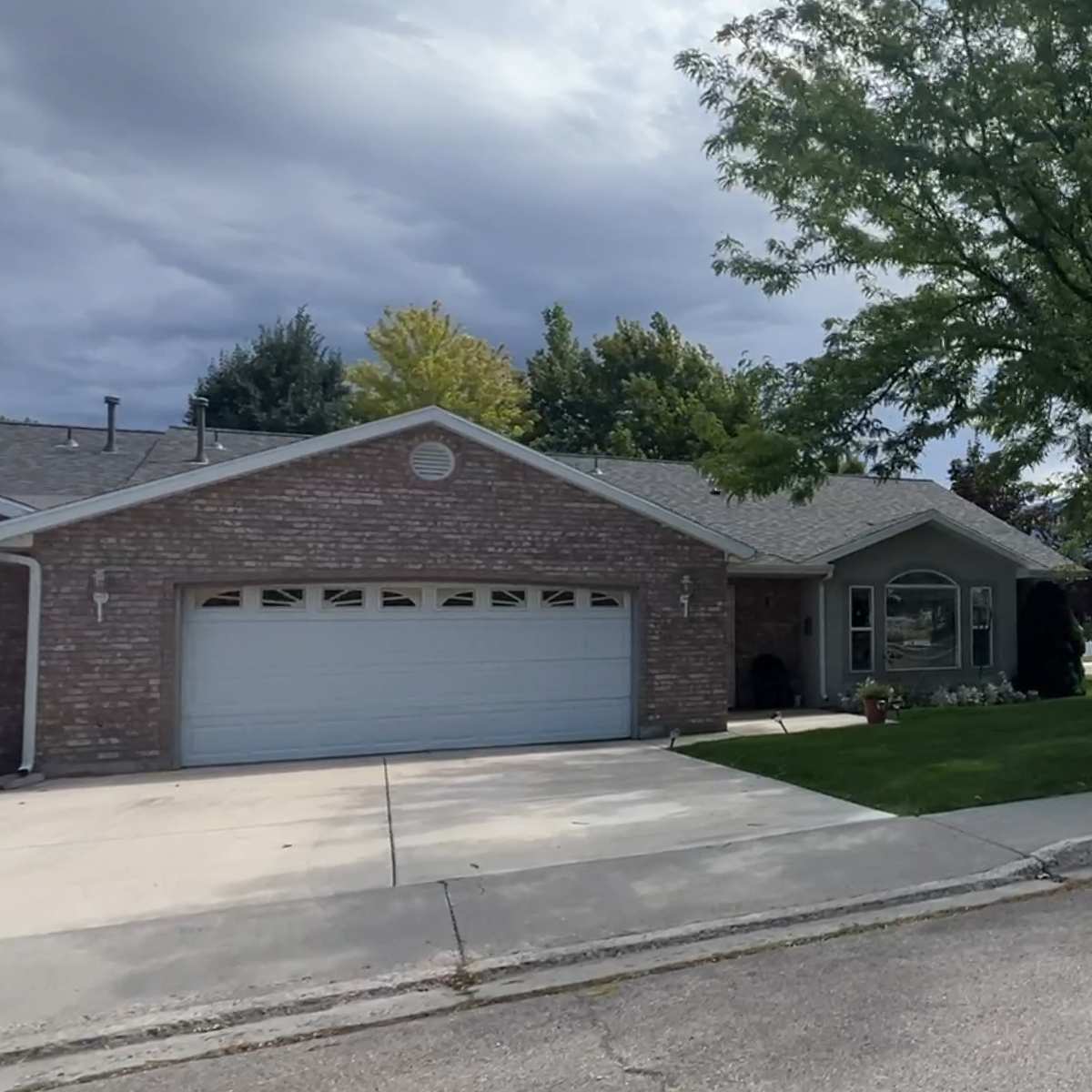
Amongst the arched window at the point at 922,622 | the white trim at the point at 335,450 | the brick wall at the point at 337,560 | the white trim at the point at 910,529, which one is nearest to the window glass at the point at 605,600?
the brick wall at the point at 337,560

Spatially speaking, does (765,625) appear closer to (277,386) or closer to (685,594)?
(685,594)

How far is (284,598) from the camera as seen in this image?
12.3 m

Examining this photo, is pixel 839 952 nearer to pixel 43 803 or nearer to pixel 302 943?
pixel 302 943

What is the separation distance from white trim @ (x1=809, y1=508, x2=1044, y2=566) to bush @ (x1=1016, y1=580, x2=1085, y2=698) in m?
1.01

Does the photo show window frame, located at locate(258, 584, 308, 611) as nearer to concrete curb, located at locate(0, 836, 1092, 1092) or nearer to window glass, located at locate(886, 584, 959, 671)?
concrete curb, located at locate(0, 836, 1092, 1092)

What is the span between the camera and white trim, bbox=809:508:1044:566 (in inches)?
645

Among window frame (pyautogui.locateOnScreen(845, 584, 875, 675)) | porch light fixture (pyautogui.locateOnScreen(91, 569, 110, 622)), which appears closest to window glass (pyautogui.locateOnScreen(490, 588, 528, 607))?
porch light fixture (pyautogui.locateOnScreen(91, 569, 110, 622))

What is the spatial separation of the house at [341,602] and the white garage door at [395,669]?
0.03 metres

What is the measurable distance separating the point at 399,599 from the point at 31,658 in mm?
4367

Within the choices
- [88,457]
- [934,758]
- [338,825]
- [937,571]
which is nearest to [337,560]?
[338,825]

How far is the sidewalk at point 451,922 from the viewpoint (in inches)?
192

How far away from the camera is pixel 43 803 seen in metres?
9.59

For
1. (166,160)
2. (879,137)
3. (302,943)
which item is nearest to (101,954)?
(302,943)

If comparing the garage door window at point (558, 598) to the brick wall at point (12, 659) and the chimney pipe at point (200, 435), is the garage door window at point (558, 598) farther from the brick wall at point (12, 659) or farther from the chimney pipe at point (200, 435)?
the brick wall at point (12, 659)
